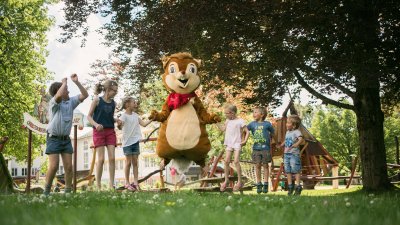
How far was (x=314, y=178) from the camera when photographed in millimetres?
17531

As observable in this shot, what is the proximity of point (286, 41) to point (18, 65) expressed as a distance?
802 inches

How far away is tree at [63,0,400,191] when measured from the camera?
8.05m

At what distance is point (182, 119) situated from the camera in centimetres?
826

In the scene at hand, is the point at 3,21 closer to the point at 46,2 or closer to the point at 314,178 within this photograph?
the point at 46,2

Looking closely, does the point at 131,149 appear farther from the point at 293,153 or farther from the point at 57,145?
the point at 293,153

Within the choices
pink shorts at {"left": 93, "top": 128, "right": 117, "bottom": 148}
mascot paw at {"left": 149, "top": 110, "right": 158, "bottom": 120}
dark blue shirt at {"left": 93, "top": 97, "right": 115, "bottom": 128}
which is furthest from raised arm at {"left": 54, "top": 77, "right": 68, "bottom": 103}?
mascot paw at {"left": 149, "top": 110, "right": 158, "bottom": 120}

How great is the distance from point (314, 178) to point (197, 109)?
34.1 ft

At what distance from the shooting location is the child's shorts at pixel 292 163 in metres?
9.21

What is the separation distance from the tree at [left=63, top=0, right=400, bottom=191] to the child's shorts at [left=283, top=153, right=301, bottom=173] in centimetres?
163

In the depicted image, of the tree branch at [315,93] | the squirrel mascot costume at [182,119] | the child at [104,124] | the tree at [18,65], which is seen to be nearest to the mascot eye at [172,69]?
the squirrel mascot costume at [182,119]

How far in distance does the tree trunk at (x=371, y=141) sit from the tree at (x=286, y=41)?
23 millimetres

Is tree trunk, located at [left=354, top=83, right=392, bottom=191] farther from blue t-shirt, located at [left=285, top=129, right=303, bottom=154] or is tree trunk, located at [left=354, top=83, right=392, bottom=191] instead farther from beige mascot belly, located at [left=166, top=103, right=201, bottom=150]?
beige mascot belly, located at [left=166, top=103, right=201, bottom=150]

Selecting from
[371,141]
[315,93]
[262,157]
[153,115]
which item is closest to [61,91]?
[153,115]

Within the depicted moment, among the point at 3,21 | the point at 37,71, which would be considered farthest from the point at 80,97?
the point at 37,71
